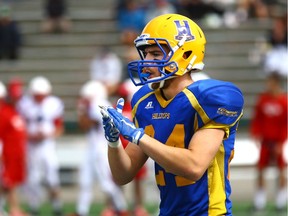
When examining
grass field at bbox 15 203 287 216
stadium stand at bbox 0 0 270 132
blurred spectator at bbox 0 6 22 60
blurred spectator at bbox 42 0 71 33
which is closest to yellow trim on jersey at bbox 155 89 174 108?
grass field at bbox 15 203 287 216

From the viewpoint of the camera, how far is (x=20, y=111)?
12.0 meters

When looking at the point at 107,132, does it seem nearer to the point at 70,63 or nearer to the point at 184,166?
the point at 184,166

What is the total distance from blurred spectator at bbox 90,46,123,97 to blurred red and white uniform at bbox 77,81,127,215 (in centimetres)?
239

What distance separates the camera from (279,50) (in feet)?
46.6

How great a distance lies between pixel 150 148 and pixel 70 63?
1139cm

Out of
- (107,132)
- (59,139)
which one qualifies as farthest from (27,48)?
(107,132)

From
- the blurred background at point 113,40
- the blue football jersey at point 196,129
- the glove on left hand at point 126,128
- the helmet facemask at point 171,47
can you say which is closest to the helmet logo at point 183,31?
the helmet facemask at point 171,47

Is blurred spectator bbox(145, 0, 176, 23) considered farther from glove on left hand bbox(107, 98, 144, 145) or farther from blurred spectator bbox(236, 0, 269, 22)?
glove on left hand bbox(107, 98, 144, 145)

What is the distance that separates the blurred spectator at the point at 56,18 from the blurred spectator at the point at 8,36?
551mm

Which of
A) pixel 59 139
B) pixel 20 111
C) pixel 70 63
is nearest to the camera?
pixel 20 111

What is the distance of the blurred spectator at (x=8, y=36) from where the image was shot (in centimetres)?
1508

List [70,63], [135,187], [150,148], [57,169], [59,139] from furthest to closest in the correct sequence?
[70,63] → [59,139] → [57,169] → [135,187] → [150,148]

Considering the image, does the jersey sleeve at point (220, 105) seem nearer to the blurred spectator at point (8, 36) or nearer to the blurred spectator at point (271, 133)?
the blurred spectator at point (271, 133)

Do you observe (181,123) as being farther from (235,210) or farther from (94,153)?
(235,210)
